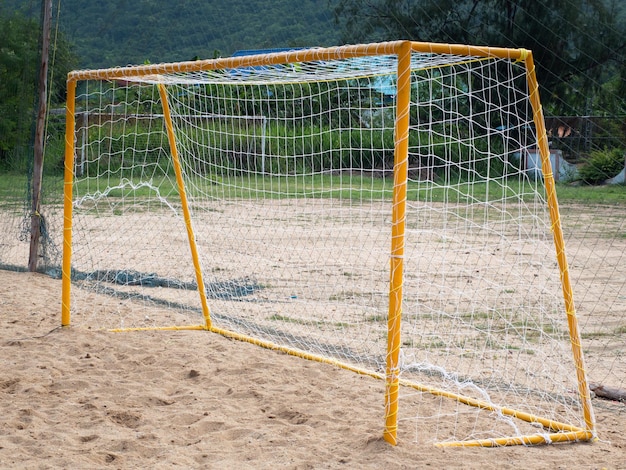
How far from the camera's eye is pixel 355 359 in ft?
17.6

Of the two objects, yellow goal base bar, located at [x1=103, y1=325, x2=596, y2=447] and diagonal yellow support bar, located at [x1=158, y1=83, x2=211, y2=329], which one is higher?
diagonal yellow support bar, located at [x1=158, y1=83, x2=211, y2=329]

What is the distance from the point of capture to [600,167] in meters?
16.7

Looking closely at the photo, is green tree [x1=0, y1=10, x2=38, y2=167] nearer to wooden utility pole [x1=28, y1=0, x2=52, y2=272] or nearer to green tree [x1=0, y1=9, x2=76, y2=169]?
green tree [x1=0, y1=9, x2=76, y2=169]

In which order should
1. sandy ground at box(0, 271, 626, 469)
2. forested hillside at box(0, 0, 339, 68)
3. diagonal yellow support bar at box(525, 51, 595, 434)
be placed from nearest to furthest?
sandy ground at box(0, 271, 626, 469)
diagonal yellow support bar at box(525, 51, 595, 434)
forested hillside at box(0, 0, 339, 68)

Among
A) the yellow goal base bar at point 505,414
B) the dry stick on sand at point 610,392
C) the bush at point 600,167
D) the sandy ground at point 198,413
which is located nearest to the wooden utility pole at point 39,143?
the sandy ground at point 198,413

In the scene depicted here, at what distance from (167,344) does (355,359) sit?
141 cm

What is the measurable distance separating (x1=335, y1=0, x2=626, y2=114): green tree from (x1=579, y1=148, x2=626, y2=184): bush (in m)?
2.39

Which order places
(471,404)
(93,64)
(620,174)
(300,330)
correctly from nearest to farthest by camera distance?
(471,404) < (300,330) < (620,174) < (93,64)

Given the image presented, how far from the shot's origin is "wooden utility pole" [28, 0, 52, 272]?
332 inches

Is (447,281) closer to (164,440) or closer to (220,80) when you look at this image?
(220,80)

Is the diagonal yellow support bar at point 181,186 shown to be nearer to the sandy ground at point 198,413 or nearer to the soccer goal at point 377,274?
the soccer goal at point 377,274

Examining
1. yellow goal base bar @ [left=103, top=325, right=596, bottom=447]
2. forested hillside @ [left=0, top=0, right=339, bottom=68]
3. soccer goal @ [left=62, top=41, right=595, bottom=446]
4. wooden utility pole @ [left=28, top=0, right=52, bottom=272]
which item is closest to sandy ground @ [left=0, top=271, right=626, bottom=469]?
yellow goal base bar @ [left=103, top=325, right=596, bottom=447]

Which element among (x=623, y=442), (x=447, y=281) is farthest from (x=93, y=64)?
(x=623, y=442)

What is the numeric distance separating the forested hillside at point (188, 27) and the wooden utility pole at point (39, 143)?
431 inches
